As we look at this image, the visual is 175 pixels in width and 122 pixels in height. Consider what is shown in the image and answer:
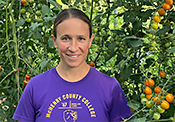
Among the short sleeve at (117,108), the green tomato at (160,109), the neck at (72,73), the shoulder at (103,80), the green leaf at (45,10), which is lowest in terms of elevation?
the short sleeve at (117,108)

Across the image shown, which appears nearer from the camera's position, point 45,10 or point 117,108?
point 117,108

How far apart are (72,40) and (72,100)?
0.27m

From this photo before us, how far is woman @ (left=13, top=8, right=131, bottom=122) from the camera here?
133 centimetres

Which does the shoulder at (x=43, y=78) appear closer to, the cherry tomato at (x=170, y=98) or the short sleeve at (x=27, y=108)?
the short sleeve at (x=27, y=108)

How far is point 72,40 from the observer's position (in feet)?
4.27

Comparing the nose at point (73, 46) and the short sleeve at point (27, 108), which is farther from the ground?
the nose at point (73, 46)

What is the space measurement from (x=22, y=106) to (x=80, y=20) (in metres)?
0.50

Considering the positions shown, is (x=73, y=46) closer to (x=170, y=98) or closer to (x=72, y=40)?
(x=72, y=40)

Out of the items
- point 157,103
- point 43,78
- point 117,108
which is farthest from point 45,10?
point 157,103

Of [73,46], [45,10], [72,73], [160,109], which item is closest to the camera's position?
[160,109]

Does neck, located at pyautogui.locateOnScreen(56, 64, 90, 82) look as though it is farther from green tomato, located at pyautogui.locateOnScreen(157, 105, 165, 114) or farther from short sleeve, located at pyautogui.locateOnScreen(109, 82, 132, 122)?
green tomato, located at pyautogui.locateOnScreen(157, 105, 165, 114)

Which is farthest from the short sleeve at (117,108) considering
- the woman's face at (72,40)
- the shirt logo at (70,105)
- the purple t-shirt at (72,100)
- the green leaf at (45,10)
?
the green leaf at (45,10)

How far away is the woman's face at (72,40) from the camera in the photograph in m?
1.30

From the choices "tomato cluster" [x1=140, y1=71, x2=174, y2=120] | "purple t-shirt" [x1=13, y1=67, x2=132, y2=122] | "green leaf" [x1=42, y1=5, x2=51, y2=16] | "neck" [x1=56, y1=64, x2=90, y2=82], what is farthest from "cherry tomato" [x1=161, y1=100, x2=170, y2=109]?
"green leaf" [x1=42, y1=5, x2=51, y2=16]
